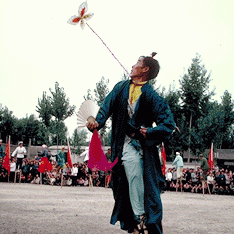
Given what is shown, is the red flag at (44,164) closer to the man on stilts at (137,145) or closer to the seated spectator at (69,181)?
the seated spectator at (69,181)

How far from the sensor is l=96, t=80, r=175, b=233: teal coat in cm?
394

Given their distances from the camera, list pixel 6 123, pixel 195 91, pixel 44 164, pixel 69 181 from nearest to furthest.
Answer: pixel 44 164
pixel 69 181
pixel 195 91
pixel 6 123

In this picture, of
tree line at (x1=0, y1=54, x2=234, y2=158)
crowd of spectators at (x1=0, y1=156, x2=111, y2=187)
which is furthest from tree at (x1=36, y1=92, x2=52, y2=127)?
crowd of spectators at (x1=0, y1=156, x2=111, y2=187)

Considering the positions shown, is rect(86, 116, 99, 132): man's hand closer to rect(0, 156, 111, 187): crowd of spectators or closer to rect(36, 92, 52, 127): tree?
rect(0, 156, 111, 187): crowd of spectators

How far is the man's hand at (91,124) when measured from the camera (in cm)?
404

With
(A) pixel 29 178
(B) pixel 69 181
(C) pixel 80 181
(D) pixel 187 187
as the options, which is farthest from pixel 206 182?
(A) pixel 29 178

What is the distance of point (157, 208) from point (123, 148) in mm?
695

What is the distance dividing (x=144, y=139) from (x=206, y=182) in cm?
1709

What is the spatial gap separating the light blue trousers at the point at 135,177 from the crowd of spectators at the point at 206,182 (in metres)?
15.5

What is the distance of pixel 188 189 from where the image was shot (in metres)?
22.1

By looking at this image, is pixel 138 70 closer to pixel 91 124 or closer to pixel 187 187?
pixel 91 124

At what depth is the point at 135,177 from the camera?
3.97 m

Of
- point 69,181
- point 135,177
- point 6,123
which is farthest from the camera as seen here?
point 6,123

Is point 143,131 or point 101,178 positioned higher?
point 143,131
